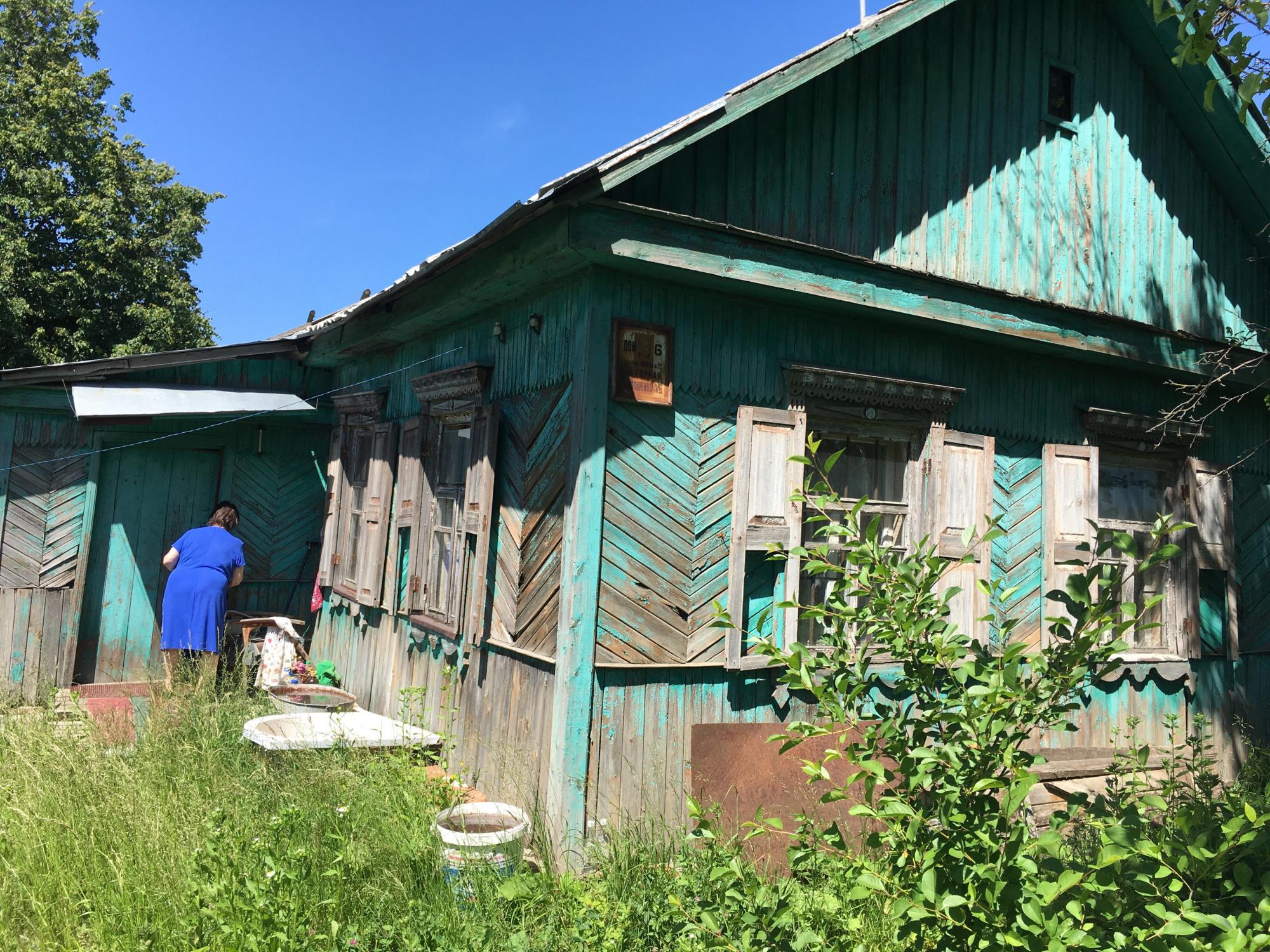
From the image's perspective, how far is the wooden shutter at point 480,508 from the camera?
5.82 meters

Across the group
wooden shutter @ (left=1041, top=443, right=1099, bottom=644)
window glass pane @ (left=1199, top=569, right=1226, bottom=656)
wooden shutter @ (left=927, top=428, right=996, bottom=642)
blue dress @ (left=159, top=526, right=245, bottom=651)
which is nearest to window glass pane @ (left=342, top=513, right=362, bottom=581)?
blue dress @ (left=159, top=526, right=245, bottom=651)

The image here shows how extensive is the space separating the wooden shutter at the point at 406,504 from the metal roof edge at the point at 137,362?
1966 millimetres

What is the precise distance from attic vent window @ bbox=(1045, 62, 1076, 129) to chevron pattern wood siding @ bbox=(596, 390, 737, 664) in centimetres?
382

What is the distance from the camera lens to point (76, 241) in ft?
62.3

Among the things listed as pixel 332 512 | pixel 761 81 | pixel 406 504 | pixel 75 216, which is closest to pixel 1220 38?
pixel 761 81

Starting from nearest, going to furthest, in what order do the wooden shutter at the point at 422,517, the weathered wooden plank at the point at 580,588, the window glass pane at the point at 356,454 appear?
the weathered wooden plank at the point at 580,588 → the wooden shutter at the point at 422,517 → the window glass pane at the point at 356,454

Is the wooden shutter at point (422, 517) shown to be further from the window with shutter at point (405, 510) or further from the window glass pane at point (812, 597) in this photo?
the window glass pane at point (812, 597)

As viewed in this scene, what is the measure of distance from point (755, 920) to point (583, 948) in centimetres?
136

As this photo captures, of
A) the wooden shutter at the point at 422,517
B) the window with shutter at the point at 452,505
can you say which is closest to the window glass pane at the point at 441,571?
the window with shutter at the point at 452,505

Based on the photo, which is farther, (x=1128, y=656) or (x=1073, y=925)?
(x=1128, y=656)

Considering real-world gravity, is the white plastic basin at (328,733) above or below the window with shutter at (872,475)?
below

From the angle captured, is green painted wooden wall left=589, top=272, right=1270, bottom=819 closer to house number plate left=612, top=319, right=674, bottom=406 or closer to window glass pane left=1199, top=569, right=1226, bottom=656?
house number plate left=612, top=319, right=674, bottom=406

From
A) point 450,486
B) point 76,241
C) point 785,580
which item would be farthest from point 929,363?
point 76,241

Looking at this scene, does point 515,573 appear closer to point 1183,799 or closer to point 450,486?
point 450,486
